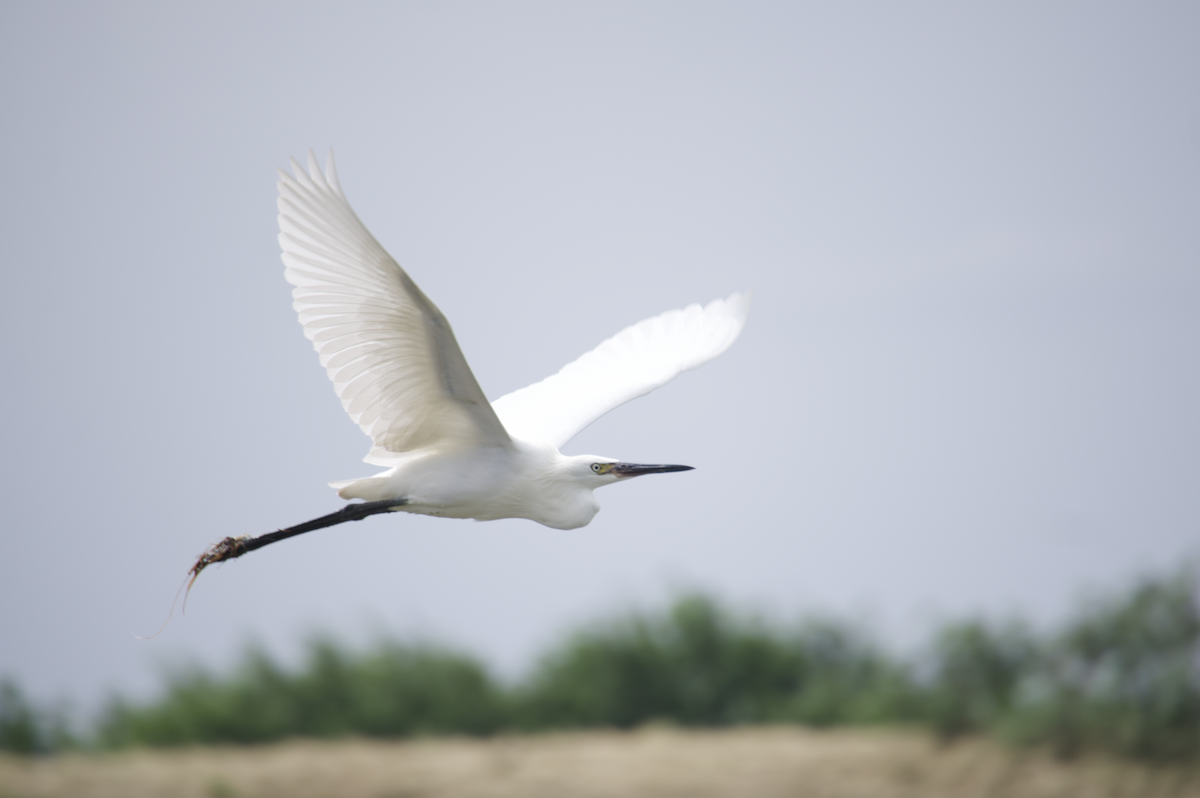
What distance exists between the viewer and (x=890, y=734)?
8805 millimetres

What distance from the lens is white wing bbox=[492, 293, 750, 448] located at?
20.9ft

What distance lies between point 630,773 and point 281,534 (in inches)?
166

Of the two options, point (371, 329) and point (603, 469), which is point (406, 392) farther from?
point (603, 469)

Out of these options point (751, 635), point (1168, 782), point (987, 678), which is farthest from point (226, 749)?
point (1168, 782)

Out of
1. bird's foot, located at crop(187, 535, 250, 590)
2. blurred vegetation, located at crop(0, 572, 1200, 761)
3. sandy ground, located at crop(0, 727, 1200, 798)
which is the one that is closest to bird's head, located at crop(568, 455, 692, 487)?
bird's foot, located at crop(187, 535, 250, 590)

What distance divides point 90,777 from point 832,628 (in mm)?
6526

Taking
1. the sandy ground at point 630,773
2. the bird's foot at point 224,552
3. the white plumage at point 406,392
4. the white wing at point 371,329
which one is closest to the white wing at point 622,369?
the white plumage at point 406,392

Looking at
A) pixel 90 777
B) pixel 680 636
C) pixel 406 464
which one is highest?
pixel 406 464

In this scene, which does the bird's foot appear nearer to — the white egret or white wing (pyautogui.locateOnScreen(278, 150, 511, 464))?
the white egret

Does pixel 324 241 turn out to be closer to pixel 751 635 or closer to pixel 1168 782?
pixel 751 635

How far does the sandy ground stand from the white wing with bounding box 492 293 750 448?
329 cm

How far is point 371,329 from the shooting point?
190 inches

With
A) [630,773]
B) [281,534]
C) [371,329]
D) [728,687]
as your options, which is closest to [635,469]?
[371,329]

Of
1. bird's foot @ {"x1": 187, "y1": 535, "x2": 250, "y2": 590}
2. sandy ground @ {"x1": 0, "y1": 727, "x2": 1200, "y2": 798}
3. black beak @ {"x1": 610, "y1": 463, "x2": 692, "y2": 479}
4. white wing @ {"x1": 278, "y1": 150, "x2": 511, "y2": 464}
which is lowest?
sandy ground @ {"x1": 0, "y1": 727, "x2": 1200, "y2": 798}
